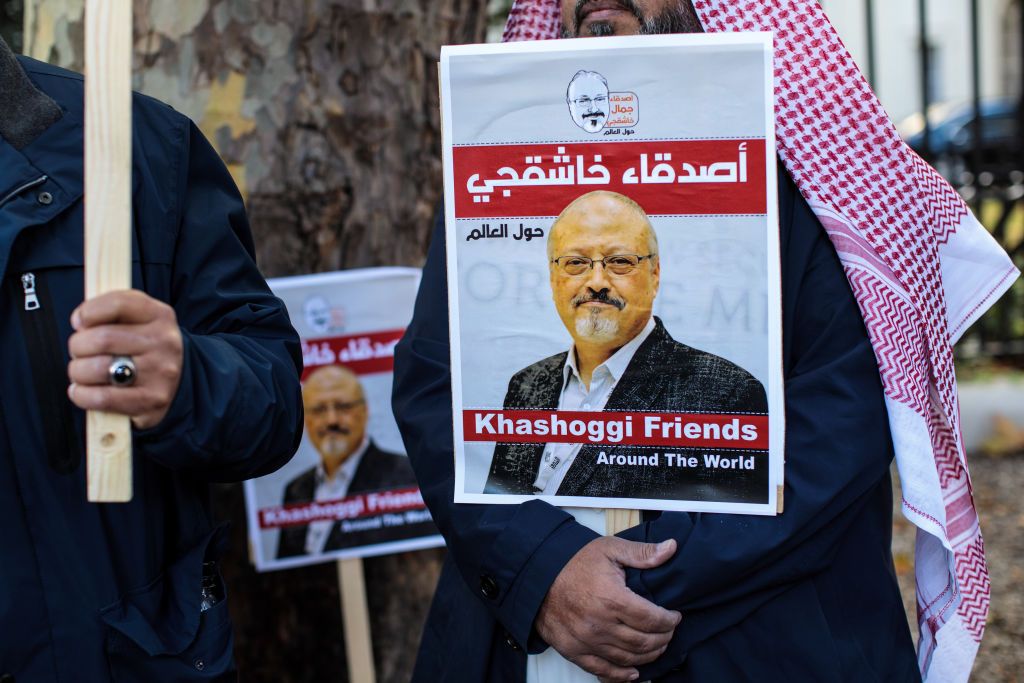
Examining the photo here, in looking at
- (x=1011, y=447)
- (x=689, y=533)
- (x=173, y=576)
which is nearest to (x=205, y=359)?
(x=173, y=576)

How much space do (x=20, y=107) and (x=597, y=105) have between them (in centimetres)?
89

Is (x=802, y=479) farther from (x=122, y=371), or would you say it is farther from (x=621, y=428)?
(x=122, y=371)

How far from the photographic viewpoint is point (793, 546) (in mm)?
1752

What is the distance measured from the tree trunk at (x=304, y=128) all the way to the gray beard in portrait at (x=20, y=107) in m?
1.10

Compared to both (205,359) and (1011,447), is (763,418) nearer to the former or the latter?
(205,359)

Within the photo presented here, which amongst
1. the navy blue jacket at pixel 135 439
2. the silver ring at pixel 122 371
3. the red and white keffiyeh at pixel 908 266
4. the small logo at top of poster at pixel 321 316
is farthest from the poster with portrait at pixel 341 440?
the silver ring at pixel 122 371

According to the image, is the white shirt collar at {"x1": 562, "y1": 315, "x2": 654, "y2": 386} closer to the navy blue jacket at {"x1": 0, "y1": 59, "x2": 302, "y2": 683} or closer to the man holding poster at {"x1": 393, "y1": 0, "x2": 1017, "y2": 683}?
the man holding poster at {"x1": 393, "y1": 0, "x2": 1017, "y2": 683}

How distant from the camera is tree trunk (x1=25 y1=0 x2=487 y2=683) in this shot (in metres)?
2.78

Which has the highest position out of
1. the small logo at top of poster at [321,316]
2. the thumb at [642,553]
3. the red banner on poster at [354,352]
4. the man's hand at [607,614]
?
the small logo at top of poster at [321,316]

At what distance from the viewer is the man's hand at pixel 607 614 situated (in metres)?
1.73

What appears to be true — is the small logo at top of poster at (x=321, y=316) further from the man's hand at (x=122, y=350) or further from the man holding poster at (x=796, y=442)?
the man's hand at (x=122, y=350)

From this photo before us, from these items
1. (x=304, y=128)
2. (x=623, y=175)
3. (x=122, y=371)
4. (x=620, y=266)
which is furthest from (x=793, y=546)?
(x=304, y=128)

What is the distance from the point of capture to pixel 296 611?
2.99 meters

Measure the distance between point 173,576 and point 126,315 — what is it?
1.77 ft
